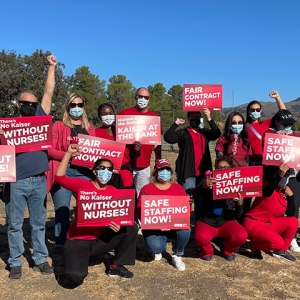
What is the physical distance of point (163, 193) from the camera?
5.61 m

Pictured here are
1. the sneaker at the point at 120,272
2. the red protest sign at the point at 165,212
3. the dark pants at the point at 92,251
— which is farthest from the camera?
the red protest sign at the point at 165,212

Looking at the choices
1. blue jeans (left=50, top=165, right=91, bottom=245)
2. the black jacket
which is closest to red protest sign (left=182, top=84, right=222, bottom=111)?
the black jacket

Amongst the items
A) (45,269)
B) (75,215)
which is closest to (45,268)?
(45,269)

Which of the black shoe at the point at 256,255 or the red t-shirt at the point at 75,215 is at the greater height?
the red t-shirt at the point at 75,215

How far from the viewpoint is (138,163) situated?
6.60 meters

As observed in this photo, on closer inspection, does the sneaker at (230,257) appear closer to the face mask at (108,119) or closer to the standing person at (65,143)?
the standing person at (65,143)

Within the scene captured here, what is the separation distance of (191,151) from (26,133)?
8.58 feet

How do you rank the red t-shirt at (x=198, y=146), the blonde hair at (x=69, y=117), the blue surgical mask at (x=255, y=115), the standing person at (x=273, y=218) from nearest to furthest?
the blonde hair at (x=69, y=117) → the standing person at (x=273, y=218) → the blue surgical mask at (x=255, y=115) → the red t-shirt at (x=198, y=146)

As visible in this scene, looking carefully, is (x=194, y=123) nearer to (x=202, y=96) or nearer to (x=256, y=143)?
(x=202, y=96)

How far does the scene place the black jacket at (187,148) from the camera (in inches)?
249

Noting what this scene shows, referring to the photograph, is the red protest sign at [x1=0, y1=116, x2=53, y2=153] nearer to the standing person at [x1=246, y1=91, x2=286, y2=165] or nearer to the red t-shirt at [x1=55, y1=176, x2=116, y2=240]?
the red t-shirt at [x1=55, y1=176, x2=116, y2=240]

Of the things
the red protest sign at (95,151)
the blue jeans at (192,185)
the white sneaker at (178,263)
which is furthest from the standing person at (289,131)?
the red protest sign at (95,151)

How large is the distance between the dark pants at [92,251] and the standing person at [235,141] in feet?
6.33

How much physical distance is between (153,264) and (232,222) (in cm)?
132
